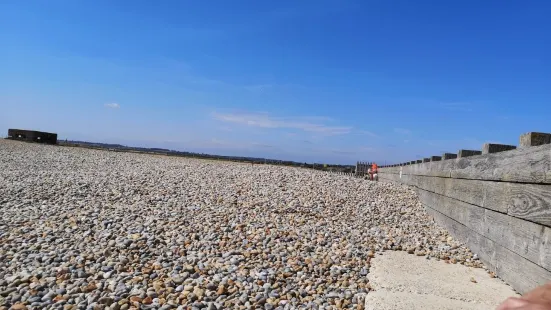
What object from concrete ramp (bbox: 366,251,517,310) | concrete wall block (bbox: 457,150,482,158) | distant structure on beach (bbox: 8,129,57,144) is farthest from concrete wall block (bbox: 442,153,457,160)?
distant structure on beach (bbox: 8,129,57,144)

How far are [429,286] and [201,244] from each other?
124 inches

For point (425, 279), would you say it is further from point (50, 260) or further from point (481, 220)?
point (50, 260)

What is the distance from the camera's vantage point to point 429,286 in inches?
173

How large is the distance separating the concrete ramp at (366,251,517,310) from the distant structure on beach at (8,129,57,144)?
1390 inches

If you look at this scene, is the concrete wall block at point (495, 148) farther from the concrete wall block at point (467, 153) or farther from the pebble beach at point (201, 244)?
the pebble beach at point (201, 244)

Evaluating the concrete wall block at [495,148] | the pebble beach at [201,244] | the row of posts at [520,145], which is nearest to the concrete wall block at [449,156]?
the row of posts at [520,145]

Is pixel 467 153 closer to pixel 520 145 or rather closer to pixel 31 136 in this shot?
pixel 520 145

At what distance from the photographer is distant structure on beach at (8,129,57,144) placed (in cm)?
3309

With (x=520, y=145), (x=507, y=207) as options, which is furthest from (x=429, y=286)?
(x=520, y=145)

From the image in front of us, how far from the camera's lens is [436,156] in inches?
332

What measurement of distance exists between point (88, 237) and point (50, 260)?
0.96m

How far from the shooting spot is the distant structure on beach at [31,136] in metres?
33.1

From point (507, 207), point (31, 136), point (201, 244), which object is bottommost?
point (201, 244)

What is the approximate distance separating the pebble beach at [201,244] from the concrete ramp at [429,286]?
19 cm
